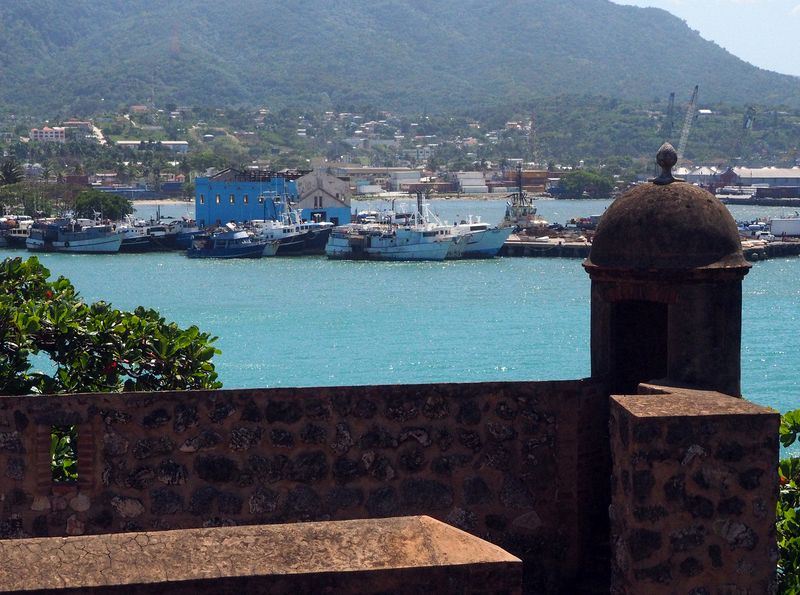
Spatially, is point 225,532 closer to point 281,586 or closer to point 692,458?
point 281,586

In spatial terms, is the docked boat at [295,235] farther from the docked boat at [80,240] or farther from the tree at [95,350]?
the tree at [95,350]

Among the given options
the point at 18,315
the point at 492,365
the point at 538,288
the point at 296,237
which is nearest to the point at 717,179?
the point at 296,237

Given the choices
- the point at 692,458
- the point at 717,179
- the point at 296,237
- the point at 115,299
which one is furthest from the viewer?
the point at 717,179

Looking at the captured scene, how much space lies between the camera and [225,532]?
394cm

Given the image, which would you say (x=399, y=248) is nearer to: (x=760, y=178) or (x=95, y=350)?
(x=95, y=350)

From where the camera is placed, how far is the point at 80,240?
92875 millimetres

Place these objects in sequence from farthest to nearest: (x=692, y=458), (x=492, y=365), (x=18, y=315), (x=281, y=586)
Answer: (x=492, y=365)
(x=18, y=315)
(x=692, y=458)
(x=281, y=586)

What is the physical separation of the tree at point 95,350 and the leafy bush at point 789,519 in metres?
4.21

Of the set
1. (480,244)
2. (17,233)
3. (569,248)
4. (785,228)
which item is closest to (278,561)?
(480,244)

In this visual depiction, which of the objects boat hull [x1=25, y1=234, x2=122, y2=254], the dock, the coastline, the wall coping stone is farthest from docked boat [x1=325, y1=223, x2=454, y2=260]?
the coastline

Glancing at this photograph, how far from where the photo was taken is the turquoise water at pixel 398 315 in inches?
1567

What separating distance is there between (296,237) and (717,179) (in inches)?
4515

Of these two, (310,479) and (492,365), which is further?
(492,365)

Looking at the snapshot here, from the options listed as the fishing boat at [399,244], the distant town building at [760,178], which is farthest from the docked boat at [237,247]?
the distant town building at [760,178]
